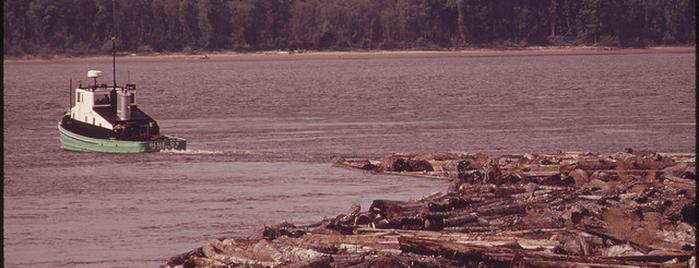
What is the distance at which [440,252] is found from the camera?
2656 cm

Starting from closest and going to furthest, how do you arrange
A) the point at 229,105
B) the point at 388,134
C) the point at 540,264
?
1. the point at 540,264
2. the point at 388,134
3. the point at 229,105

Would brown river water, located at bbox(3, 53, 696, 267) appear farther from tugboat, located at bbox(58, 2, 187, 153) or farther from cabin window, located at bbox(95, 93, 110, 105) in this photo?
cabin window, located at bbox(95, 93, 110, 105)

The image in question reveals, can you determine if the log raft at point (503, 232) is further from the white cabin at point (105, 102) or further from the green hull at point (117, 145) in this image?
the white cabin at point (105, 102)

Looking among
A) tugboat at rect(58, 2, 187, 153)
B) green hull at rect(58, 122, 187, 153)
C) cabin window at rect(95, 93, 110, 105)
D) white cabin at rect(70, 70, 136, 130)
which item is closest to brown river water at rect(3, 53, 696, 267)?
green hull at rect(58, 122, 187, 153)

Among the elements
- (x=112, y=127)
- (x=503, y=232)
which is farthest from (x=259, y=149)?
(x=503, y=232)

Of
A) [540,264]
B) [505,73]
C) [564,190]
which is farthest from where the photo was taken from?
[505,73]

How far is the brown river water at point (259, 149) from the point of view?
35.4 metres

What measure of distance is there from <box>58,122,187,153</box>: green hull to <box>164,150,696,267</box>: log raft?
18.1 meters

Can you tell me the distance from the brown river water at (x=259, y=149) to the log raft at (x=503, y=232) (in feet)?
10.2

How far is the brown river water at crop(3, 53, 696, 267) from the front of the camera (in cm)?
3541

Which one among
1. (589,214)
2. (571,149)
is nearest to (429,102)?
(571,149)

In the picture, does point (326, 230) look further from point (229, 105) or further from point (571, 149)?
point (229, 105)

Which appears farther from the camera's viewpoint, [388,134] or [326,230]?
[388,134]

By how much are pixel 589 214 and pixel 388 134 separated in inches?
1289
